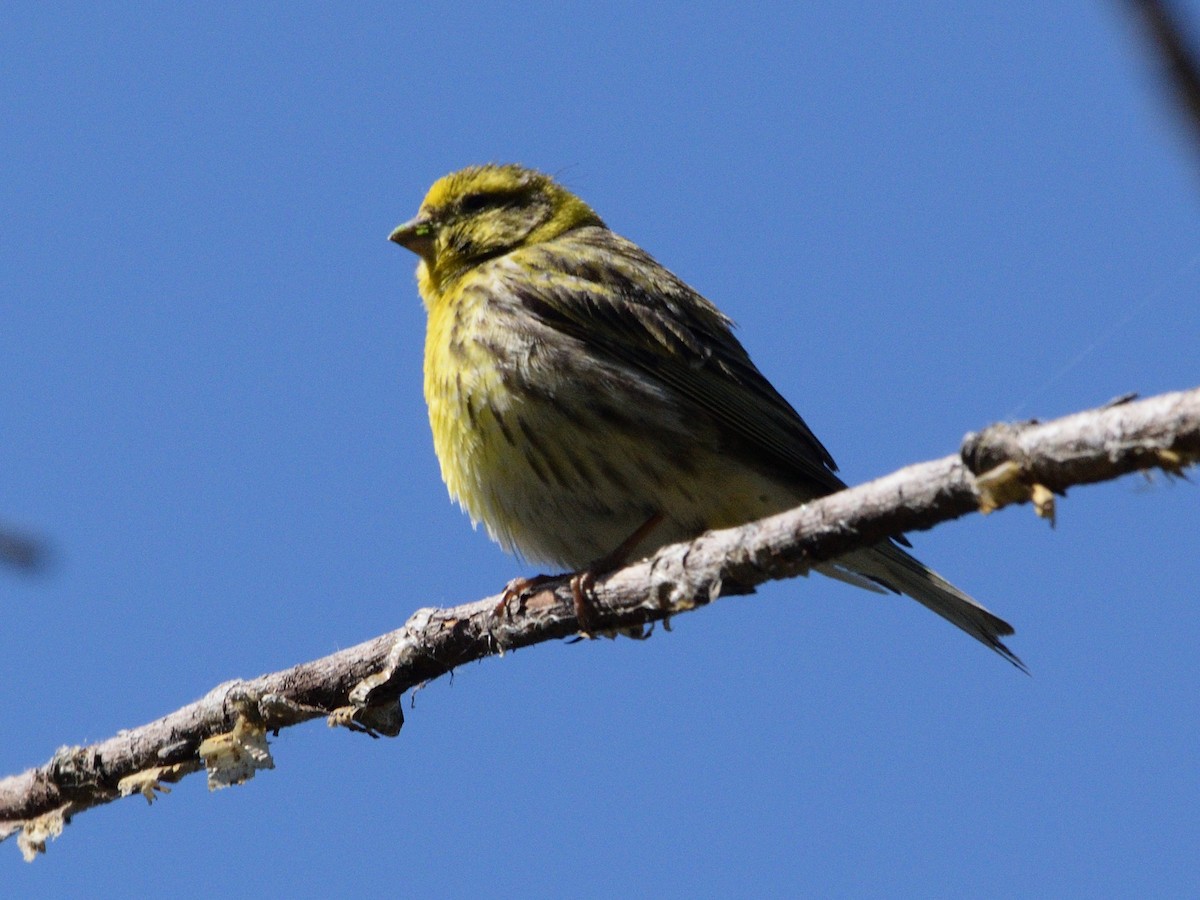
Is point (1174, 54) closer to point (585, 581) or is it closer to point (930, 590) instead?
point (585, 581)

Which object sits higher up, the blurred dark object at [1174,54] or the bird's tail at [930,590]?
the bird's tail at [930,590]

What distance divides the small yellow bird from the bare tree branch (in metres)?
0.66

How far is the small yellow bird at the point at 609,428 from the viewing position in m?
5.31

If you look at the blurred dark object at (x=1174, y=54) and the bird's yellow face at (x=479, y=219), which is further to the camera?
the bird's yellow face at (x=479, y=219)

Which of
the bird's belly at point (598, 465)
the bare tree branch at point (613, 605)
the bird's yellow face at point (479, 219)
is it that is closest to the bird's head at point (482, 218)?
the bird's yellow face at point (479, 219)

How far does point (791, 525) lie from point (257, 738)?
7.74ft

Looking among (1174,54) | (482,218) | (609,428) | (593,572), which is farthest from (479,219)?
(1174,54)

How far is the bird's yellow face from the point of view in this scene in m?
6.84

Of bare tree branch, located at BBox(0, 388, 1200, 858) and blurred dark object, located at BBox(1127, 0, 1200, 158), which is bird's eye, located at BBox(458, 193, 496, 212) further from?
blurred dark object, located at BBox(1127, 0, 1200, 158)

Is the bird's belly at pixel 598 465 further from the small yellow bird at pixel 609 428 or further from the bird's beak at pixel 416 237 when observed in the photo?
the bird's beak at pixel 416 237

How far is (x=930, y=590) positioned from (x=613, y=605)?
1.66m

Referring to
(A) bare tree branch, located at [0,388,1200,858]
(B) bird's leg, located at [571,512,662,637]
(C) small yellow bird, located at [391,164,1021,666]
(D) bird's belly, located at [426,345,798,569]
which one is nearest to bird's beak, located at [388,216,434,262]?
(C) small yellow bird, located at [391,164,1021,666]

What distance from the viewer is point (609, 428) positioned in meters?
5.35

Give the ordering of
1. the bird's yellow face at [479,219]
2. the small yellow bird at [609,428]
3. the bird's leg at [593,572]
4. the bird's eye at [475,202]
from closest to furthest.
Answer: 1. the bird's leg at [593,572]
2. the small yellow bird at [609,428]
3. the bird's yellow face at [479,219]
4. the bird's eye at [475,202]
